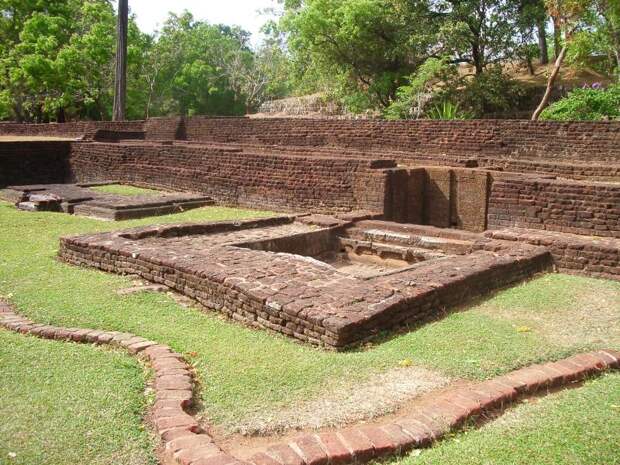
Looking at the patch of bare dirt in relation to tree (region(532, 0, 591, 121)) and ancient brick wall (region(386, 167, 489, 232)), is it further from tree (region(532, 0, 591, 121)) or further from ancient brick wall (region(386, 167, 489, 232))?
tree (region(532, 0, 591, 121))

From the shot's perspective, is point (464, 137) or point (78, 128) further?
point (78, 128)

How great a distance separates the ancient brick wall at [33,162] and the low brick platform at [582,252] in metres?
13.0

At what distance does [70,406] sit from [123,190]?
1106cm

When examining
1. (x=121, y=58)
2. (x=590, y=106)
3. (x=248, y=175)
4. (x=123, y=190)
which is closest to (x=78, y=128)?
(x=121, y=58)

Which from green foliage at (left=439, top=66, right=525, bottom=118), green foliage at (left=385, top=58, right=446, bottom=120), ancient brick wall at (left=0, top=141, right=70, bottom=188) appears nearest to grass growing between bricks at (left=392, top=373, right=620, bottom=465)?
ancient brick wall at (left=0, top=141, right=70, bottom=188)

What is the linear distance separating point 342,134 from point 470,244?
7.95 metres

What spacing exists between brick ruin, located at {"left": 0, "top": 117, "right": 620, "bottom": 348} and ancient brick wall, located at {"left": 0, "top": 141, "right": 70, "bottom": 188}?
37mm

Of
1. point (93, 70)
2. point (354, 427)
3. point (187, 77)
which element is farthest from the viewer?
point (187, 77)

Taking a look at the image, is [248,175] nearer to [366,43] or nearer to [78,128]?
[366,43]

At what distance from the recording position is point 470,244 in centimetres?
765

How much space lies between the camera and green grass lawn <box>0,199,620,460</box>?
3.94m

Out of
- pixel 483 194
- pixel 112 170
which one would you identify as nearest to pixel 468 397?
pixel 483 194

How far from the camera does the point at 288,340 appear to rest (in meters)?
4.80

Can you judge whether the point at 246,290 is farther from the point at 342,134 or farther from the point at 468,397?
the point at 342,134
